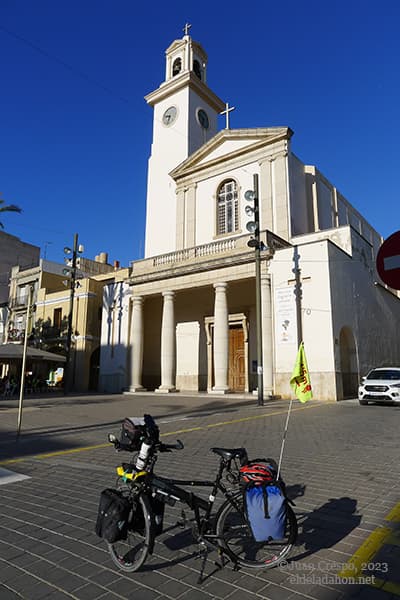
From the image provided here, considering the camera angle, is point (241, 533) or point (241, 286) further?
point (241, 286)

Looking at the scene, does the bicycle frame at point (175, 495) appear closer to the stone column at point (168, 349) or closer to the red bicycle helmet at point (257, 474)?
the red bicycle helmet at point (257, 474)

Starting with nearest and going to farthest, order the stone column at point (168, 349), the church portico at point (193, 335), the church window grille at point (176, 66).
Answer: the church portico at point (193, 335)
the stone column at point (168, 349)
the church window grille at point (176, 66)

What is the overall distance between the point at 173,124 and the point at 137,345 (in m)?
20.8

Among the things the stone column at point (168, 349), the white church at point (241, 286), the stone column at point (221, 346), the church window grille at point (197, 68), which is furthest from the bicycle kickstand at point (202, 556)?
the church window grille at point (197, 68)

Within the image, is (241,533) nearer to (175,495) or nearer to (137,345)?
(175,495)

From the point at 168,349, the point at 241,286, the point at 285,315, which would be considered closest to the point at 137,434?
the point at 285,315

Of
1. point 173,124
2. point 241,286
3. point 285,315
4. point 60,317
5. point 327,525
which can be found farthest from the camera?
point 173,124

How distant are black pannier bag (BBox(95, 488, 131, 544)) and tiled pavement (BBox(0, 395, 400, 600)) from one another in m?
0.29

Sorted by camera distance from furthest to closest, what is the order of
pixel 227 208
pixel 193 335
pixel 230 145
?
pixel 230 145
pixel 227 208
pixel 193 335

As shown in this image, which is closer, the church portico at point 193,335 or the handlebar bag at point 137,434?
the handlebar bag at point 137,434

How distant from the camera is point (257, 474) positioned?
2.73m

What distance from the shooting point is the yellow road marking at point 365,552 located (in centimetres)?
269

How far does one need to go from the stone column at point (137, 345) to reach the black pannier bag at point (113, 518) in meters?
21.8

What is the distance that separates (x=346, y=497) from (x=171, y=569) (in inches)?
92.0
